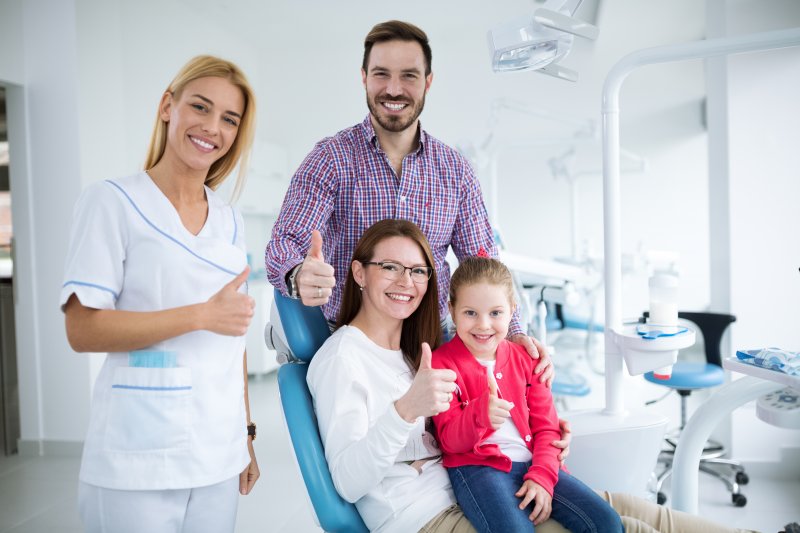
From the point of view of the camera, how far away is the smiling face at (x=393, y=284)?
4.82 feet

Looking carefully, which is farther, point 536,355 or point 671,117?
point 671,117

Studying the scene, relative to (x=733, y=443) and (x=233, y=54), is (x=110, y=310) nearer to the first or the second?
(x=733, y=443)

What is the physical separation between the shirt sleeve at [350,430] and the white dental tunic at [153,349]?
21 centimetres

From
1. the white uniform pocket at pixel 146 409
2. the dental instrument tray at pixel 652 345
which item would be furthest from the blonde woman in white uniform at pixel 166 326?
the dental instrument tray at pixel 652 345

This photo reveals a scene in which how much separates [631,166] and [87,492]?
502 centimetres

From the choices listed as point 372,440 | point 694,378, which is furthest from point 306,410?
point 694,378

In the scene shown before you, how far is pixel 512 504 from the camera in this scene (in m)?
1.24

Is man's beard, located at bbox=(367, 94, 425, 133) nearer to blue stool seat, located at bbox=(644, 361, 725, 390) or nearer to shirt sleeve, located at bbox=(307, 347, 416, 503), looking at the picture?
shirt sleeve, located at bbox=(307, 347, 416, 503)

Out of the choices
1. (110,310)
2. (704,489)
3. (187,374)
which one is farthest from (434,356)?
(704,489)

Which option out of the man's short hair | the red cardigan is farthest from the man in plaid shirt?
the red cardigan

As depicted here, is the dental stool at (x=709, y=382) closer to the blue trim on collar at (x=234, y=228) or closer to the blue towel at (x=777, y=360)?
the blue towel at (x=777, y=360)

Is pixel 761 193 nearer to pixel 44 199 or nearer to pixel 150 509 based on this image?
pixel 150 509

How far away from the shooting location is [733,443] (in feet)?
10.00

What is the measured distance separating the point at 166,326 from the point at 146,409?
0.16 m
